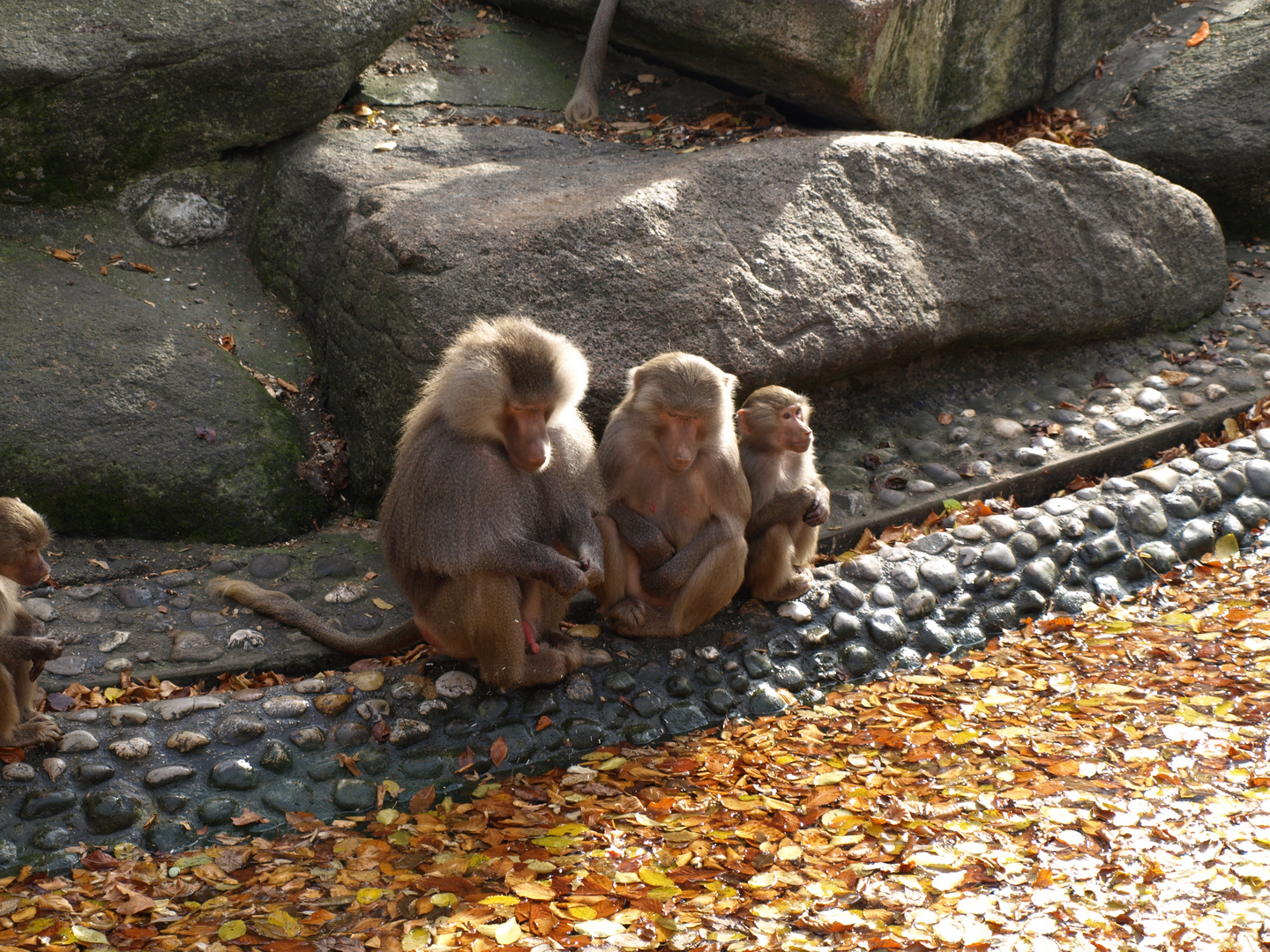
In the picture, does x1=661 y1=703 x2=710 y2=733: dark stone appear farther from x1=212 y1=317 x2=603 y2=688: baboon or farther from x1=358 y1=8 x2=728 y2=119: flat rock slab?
x1=358 y1=8 x2=728 y2=119: flat rock slab

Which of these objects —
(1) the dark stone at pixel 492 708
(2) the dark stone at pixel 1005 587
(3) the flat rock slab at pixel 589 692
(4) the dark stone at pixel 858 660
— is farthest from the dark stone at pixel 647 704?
(2) the dark stone at pixel 1005 587

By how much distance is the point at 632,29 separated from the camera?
8.11 metres

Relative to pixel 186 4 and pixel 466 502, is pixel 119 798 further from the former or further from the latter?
pixel 186 4

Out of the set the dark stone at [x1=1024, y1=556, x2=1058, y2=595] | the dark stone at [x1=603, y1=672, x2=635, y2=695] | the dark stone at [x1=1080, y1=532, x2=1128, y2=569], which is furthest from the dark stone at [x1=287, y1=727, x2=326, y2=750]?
the dark stone at [x1=1080, y1=532, x2=1128, y2=569]

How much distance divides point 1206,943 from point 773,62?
5.93 metres

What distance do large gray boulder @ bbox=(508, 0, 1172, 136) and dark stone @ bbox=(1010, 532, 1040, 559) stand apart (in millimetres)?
3387

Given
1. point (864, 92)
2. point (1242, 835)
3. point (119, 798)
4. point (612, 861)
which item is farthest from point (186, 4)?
point (1242, 835)

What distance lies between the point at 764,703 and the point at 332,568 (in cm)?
213

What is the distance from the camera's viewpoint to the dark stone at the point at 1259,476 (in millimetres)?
6090

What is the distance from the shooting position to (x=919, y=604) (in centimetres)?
521

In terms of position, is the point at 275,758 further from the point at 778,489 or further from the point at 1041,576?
the point at 1041,576

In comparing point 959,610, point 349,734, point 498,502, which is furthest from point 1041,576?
point 349,734

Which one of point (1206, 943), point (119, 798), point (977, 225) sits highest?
point (977, 225)

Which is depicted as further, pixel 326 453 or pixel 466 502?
pixel 326 453
